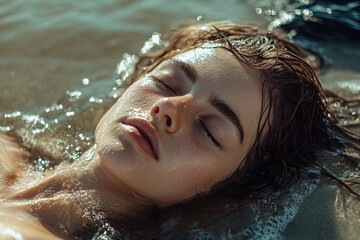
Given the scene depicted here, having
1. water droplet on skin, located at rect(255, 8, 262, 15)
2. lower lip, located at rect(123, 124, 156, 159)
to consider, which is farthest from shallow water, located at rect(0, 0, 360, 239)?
lower lip, located at rect(123, 124, 156, 159)

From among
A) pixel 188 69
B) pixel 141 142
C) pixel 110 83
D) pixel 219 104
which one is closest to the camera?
pixel 141 142

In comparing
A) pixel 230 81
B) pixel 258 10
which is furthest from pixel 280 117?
pixel 258 10

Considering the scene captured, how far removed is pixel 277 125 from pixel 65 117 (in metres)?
1.50

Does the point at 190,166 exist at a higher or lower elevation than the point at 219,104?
lower

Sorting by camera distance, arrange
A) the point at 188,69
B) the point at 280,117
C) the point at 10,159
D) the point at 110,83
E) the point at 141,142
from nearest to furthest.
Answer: the point at 141,142 → the point at 188,69 → the point at 280,117 → the point at 10,159 → the point at 110,83

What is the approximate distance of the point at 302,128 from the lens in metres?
3.65

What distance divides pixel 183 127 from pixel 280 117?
710mm

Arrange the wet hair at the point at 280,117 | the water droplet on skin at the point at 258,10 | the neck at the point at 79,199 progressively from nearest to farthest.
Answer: the neck at the point at 79,199 < the wet hair at the point at 280,117 < the water droplet on skin at the point at 258,10

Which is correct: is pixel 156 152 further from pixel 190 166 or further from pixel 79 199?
pixel 79 199

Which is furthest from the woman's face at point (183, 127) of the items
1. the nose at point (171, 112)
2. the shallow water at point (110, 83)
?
the shallow water at point (110, 83)

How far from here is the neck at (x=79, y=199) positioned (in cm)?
309

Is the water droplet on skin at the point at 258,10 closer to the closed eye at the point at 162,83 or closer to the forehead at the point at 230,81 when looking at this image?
the forehead at the point at 230,81

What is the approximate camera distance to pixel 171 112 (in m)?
2.98

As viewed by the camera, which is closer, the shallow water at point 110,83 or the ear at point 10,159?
the shallow water at point 110,83
